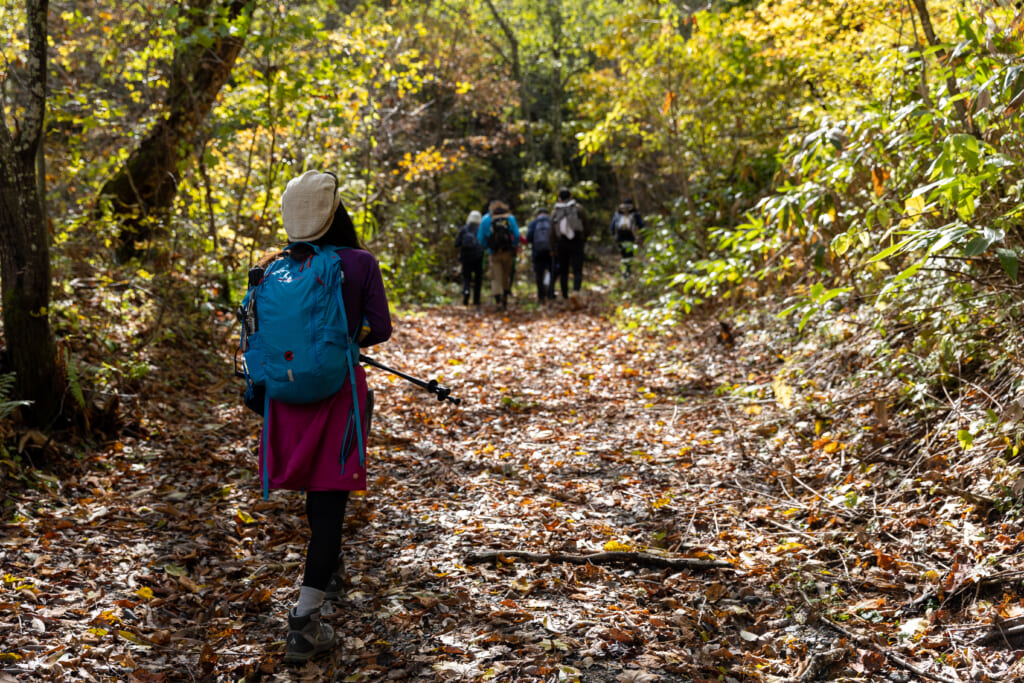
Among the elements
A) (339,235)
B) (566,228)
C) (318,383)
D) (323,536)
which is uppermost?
(566,228)

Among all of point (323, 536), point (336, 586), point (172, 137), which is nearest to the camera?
point (323, 536)

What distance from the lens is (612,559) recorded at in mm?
4223

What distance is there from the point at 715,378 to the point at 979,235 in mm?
5102

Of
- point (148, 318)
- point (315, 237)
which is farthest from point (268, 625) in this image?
point (148, 318)

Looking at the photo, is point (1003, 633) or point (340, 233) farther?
point (340, 233)

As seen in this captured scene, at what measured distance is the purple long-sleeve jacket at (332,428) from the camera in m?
3.35

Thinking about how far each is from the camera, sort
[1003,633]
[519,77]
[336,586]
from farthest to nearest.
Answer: [519,77]
[336,586]
[1003,633]

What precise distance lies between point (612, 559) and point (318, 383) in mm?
2037

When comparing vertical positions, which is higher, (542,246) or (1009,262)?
(542,246)

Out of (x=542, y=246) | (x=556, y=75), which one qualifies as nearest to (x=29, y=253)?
(x=542, y=246)

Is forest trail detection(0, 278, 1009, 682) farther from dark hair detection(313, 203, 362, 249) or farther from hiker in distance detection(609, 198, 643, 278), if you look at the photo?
hiker in distance detection(609, 198, 643, 278)

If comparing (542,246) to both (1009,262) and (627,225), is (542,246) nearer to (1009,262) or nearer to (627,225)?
(627,225)

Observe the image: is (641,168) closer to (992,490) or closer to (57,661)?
(992,490)

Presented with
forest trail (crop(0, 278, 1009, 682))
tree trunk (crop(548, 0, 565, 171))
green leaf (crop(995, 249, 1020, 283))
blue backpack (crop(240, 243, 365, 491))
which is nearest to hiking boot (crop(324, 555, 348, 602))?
forest trail (crop(0, 278, 1009, 682))
